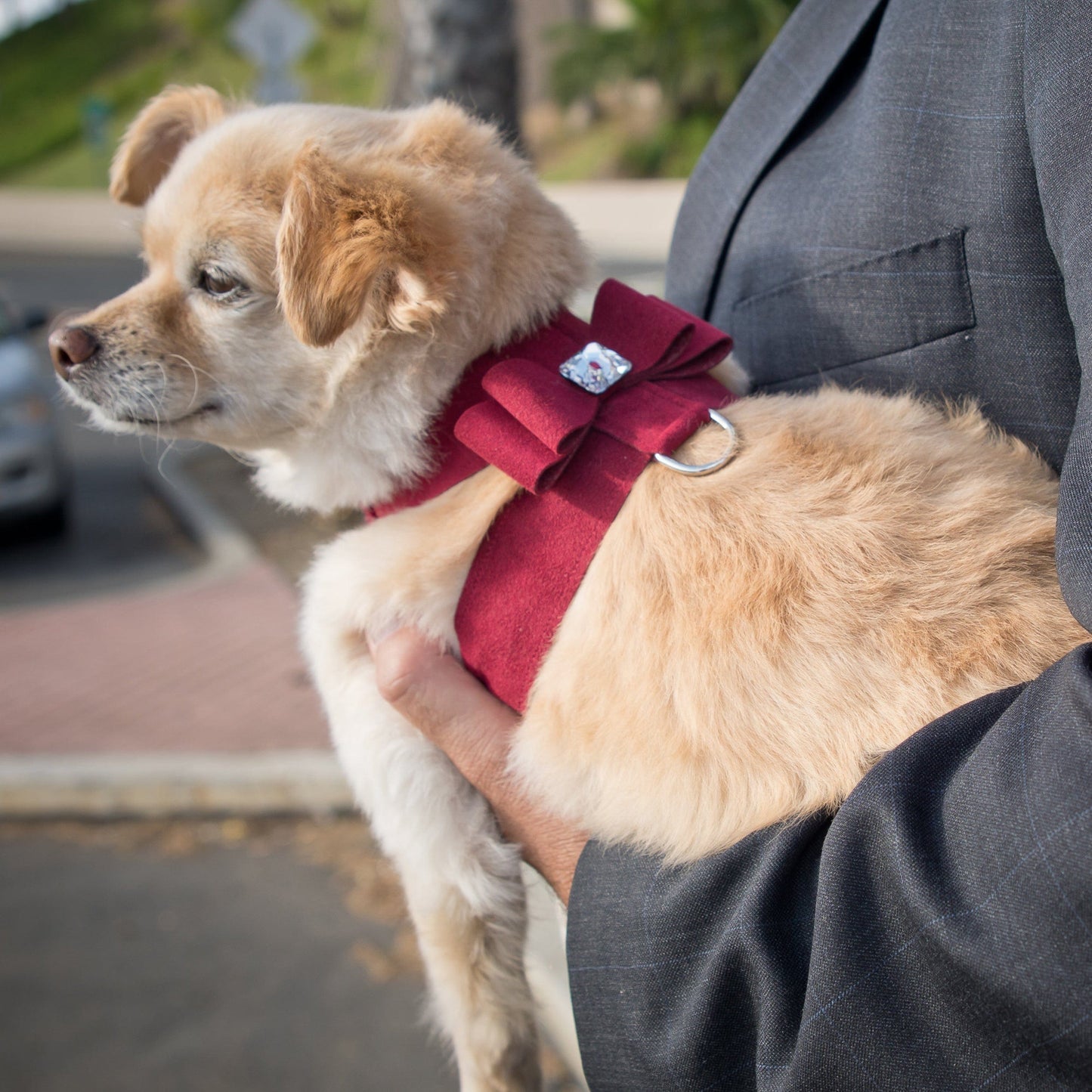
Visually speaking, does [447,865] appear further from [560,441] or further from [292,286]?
[292,286]

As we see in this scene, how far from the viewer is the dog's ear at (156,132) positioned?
225 centimetres

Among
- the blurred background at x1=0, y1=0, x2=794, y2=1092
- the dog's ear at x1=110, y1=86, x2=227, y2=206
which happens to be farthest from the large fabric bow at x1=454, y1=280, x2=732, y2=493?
the dog's ear at x1=110, y1=86, x2=227, y2=206

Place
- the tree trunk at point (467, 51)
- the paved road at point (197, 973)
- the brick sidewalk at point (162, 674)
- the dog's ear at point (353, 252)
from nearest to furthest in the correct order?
the dog's ear at point (353, 252), the paved road at point (197, 973), the brick sidewalk at point (162, 674), the tree trunk at point (467, 51)

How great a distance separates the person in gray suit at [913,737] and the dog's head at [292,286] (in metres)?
0.49

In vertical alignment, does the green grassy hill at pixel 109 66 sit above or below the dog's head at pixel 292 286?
below

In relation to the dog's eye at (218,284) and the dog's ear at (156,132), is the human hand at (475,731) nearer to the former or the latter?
the dog's eye at (218,284)

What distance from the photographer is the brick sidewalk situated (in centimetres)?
542

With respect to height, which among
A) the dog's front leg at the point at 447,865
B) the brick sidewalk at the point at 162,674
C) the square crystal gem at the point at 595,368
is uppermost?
the square crystal gem at the point at 595,368

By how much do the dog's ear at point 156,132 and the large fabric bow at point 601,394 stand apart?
104 centimetres

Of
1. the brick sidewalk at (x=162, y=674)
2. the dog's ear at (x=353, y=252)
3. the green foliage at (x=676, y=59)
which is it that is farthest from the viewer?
the green foliage at (x=676, y=59)

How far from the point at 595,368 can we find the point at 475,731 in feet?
2.18

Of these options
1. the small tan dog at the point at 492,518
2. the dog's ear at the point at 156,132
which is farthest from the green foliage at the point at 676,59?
the small tan dog at the point at 492,518

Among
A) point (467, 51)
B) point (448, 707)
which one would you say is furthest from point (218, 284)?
point (467, 51)

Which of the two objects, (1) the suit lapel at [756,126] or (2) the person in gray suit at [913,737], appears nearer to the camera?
(2) the person in gray suit at [913,737]
